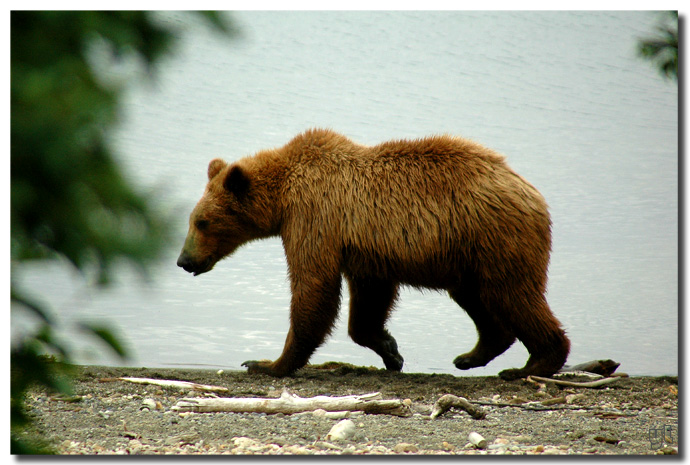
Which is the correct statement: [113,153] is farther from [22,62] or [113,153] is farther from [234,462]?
[234,462]

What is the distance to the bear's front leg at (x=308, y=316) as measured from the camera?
482 centimetres

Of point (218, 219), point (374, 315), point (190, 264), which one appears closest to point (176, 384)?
point (190, 264)

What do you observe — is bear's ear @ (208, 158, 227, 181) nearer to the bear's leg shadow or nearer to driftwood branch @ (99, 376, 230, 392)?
the bear's leg shadow

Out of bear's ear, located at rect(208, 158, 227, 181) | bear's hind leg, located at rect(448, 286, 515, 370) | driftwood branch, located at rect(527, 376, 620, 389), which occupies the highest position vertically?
→ bear's ear, located at rect(208, 158, 227, 181)

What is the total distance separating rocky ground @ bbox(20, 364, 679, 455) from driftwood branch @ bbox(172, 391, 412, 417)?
0.16ft

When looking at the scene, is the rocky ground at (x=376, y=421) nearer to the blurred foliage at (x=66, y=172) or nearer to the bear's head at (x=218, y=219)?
the bear's head at (x=218, y=219)

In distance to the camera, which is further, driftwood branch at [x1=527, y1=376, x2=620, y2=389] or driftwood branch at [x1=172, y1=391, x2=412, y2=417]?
driftwood branch at [x1=527, y1=376, x2=620, y2=389]

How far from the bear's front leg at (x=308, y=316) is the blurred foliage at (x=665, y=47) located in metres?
2.39

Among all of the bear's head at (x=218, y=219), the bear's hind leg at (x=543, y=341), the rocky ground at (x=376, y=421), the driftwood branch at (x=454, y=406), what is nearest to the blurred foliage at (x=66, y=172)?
the rocky ground at (x=376, y=421)

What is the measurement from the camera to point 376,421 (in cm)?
372

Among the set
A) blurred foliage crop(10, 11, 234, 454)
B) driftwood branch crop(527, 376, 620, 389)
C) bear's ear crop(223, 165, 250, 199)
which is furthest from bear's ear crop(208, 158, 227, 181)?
blurred foliage crop(10, 11, 234, 454)

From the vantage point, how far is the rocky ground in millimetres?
3338

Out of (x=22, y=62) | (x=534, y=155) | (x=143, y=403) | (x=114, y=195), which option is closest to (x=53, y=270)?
(x=114, y=195)

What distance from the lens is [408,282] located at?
194 inches
